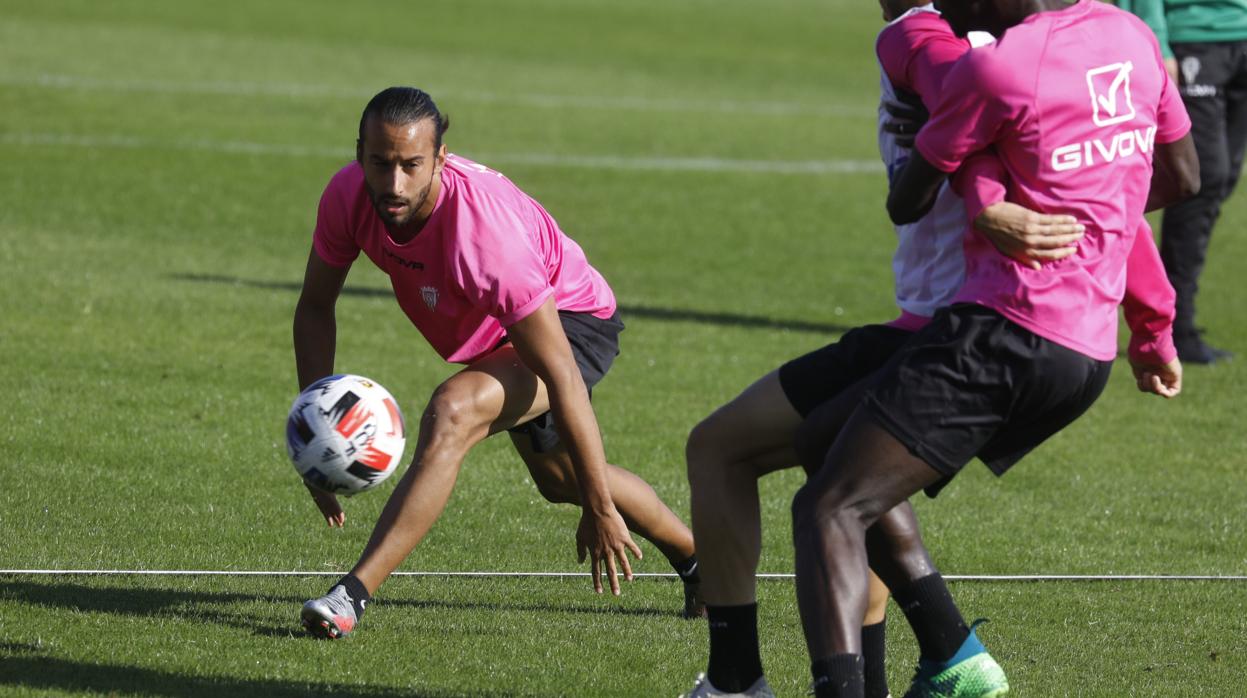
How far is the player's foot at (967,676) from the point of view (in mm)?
4902

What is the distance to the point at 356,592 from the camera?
18.0 feet

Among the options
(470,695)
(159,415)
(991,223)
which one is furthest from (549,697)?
(159,415)

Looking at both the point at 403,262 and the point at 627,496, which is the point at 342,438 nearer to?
the point at 403,262

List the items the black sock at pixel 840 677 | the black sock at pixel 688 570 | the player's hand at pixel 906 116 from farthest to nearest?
the black sock at pixel 688 570, the player's hand at pixel 906 116, the black sock at pixel 840 677

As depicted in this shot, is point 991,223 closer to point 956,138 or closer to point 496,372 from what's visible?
point 956,138

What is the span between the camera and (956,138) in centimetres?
427

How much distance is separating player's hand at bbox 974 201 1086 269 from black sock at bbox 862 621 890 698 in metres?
1.30

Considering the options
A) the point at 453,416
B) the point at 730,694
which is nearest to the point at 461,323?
the point at 453,416

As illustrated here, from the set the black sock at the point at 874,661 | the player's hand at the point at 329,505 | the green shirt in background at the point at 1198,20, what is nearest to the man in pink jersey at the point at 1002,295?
the black sock at the point at 874,661

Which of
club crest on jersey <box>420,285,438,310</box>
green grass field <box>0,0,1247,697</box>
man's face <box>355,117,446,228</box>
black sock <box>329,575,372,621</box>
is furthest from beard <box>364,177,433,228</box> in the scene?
green grass field <box>0,0,1247,697</box>

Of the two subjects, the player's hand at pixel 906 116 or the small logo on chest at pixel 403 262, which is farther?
the small logo on chest at pixel 403 262

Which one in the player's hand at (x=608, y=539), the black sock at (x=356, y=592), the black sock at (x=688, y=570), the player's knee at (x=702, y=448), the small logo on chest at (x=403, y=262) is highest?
the small logo on chest at (x=403, y=262)

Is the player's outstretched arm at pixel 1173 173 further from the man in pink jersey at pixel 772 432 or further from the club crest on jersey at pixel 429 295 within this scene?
the club crest on jersey at pixel 429 295

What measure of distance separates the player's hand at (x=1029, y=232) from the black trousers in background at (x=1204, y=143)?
7259 millimetres
